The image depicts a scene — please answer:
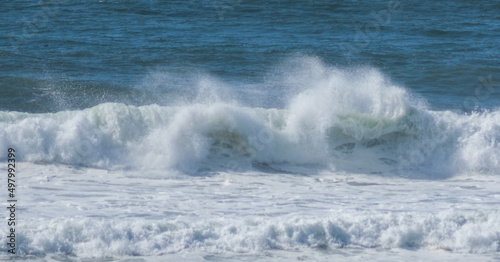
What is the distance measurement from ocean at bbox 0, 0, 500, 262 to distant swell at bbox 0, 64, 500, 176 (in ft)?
0.09

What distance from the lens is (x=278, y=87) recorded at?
15914 millimetres

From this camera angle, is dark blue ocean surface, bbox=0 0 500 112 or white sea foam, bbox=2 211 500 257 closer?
white sea foam, bbox=2 211 500 257

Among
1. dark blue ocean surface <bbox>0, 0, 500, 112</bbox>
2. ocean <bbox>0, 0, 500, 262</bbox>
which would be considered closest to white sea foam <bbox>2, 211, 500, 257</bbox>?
ocean <bbox>0, 0, 500, 262</bbox>

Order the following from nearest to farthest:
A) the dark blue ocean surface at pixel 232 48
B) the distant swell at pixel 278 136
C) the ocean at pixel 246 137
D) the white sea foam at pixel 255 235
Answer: the white sea foam at pixel 255 235 → the ocean at pixel 246 137 → the distant swell at pixel 278 136 → the dark blue ocean surface at pixel 232 48

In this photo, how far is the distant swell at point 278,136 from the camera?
11734mm

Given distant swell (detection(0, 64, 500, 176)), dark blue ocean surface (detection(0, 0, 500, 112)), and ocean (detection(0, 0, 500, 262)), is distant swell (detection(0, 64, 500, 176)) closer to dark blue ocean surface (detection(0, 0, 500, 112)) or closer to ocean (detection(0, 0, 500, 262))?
ocean (detection(0, 0, 500, 262))

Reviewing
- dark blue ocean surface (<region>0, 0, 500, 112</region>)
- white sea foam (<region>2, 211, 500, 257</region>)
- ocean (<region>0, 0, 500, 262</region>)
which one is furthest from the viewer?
dark blue ocean surface (<region>0, 0, 500, 112</region>)

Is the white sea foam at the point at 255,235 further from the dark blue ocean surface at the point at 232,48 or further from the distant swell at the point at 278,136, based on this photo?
the dark blue ocean surface at the point at 232,48

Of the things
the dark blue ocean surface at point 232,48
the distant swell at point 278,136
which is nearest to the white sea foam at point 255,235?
the distant swell at point 278,136

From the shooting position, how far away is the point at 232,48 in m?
18.8

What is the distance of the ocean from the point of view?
8672 mm

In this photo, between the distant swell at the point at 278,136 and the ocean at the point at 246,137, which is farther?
the distant swell at the point at 278,136

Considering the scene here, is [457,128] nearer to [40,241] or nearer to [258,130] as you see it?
[258,130]

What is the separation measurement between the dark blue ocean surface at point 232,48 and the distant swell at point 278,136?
84.1 inches
